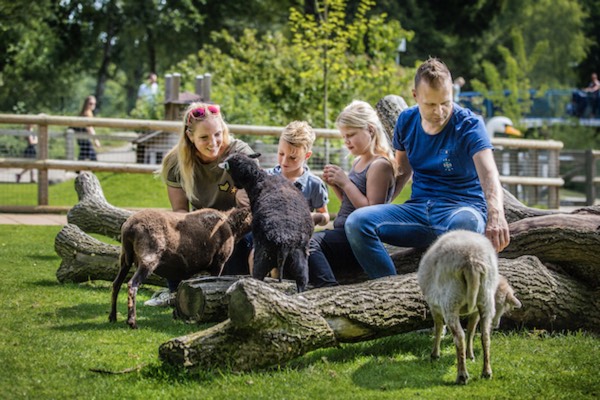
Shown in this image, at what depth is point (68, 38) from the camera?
3956 centimetres

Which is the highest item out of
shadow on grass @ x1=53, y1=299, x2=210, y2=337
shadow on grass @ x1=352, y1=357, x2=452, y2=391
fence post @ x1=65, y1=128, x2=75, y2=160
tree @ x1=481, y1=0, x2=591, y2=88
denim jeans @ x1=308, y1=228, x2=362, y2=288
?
tree @ x1=481, y1=0, x2=591, y2=88

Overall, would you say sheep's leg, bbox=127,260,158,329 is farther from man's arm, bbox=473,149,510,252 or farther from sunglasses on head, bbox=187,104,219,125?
man's arm, bbox=473,149,510,252

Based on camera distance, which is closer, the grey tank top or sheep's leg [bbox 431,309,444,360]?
sheep's leg [bbox 431,309,444,360]

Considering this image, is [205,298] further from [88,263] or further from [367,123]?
[88,263]

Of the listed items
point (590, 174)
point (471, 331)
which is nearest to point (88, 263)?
point (471, 331)

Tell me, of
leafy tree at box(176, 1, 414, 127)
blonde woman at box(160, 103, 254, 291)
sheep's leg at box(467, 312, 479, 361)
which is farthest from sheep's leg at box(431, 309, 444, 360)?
leafy tree at box(176, 1, 414, 127)

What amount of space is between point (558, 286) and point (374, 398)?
2.41 meters

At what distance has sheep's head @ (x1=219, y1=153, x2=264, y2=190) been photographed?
623cm

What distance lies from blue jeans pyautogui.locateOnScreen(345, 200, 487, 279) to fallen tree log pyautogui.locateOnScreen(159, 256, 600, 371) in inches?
13.8

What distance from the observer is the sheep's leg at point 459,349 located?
4.67 m

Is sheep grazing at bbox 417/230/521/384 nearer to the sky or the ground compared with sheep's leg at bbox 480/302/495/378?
nearer to the sky

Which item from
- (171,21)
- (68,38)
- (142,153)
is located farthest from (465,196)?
(68,38)

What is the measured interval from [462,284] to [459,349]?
0.38 metres

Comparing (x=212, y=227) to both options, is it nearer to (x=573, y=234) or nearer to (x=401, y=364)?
(x=401, y=364)
